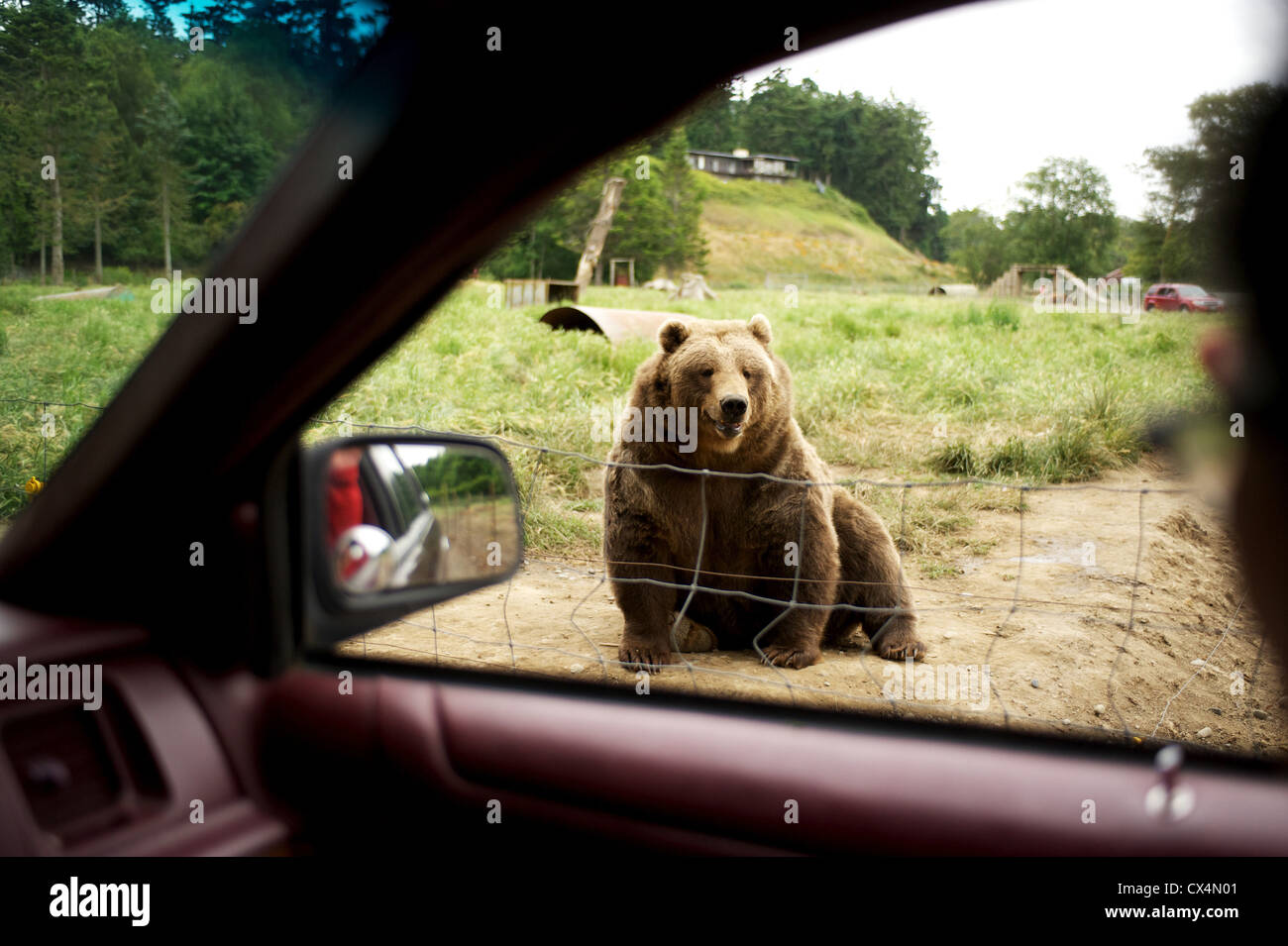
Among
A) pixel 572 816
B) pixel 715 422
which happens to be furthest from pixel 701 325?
pixel 572 816

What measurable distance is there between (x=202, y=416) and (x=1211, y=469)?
113 centimetres

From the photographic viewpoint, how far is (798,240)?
16.0 feet

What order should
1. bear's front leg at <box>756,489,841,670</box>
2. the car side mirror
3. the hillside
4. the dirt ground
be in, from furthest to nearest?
bear's front leg at <box>756,489,841,670</box> → the hillside → the dirt ground → the car side mirror

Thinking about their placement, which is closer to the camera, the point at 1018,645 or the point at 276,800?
the point at 276,800

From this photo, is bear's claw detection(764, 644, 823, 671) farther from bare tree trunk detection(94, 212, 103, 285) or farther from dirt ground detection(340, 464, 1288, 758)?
bare tree trunk detection(94, 212, 103, 285)

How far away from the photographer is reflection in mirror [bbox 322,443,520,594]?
4.26 ft

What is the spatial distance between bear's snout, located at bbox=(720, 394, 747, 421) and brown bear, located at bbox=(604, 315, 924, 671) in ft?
0.17

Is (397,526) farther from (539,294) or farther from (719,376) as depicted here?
(539,294)

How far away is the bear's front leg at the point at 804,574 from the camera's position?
3645mm

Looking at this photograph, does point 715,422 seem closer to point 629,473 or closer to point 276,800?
point 629,473

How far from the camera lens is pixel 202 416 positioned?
1.14 m

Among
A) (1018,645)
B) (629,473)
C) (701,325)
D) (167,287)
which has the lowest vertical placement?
(1018,645)

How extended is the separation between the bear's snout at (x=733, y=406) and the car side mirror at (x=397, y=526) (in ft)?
6.44

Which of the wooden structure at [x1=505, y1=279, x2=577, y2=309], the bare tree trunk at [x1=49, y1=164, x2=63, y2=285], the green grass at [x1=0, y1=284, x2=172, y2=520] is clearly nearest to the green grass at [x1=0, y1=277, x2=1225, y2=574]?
the green grass at [x1=0, y1=284, x2=172, y2=520]
